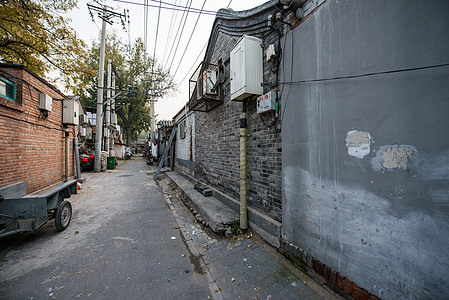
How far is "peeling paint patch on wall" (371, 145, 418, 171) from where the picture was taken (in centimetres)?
151

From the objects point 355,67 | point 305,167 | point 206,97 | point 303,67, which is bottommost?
point 305,167

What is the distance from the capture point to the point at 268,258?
2.69 metres

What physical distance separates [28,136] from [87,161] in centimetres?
831

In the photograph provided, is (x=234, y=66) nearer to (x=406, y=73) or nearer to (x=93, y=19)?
(x=406, y=73)

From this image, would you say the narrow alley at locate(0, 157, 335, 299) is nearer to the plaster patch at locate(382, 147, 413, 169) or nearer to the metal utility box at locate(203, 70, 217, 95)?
the plaster patch at locate(382, 147, 413, 169)

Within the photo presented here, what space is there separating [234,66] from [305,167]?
2.32 m

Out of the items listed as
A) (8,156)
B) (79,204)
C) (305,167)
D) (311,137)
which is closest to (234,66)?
(311,137)

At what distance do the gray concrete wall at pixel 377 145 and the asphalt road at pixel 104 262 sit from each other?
1800 millimetres

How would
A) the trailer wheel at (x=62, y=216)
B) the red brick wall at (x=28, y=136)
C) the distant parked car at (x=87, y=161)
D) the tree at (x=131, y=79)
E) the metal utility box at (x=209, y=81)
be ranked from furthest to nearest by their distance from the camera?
1. the tree at (x=131, y=79)
2. the distant parked car at (x=87, y=161)
3. the metal utility box at (x=209, y=81)
4. the red brick wall at (x=28, y=136)
5. the trailer wheel at (x=62, y=216)

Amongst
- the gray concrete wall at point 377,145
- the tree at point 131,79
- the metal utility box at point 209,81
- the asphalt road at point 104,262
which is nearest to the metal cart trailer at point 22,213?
the asphalt road at point 104,262

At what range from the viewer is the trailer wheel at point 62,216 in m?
3.58

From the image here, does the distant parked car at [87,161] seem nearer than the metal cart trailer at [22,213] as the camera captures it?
No

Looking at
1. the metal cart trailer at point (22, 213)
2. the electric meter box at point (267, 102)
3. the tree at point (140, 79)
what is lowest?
the metal cart trailer at point (22, 213)

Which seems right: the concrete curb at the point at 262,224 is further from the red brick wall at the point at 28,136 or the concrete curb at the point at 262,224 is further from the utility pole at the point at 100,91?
the utility pole at the point at 100,91
